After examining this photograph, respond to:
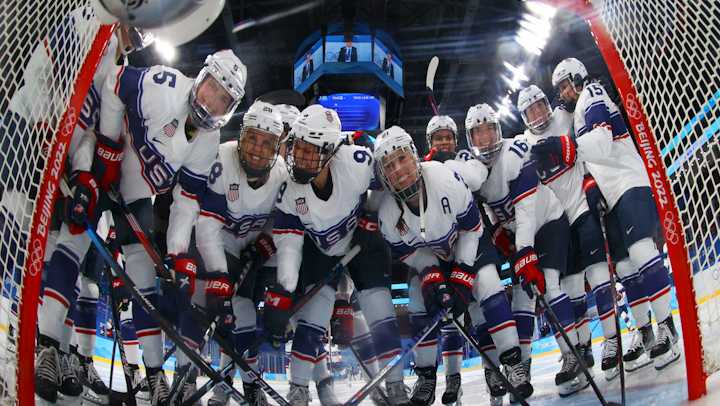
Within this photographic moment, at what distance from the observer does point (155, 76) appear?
2775mm

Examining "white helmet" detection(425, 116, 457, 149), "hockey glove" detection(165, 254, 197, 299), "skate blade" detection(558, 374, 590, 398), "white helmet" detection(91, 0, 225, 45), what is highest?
"white helmet" detection(425, 116, 457, 149)

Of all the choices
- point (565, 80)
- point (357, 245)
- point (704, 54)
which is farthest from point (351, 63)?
point (704, 54)

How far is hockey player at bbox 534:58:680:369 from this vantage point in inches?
121

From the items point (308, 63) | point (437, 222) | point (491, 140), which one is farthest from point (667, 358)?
point (308, 63)

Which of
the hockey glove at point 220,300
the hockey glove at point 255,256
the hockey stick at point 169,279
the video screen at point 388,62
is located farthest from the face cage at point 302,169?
the video screen at point 388,62

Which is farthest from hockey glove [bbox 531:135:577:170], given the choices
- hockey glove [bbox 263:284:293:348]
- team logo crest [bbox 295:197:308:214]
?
hockey glove [bbox 263:284:293:348]

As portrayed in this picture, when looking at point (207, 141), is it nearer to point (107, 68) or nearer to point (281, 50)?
point (107, 68)

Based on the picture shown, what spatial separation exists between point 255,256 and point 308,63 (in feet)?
24.0

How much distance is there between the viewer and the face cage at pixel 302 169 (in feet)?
9.34

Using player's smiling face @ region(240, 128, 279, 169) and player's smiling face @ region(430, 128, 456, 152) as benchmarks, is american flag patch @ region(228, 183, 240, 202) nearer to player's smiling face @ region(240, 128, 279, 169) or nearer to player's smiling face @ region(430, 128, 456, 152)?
player's smiling face @ region(240, 128, 279, 169)

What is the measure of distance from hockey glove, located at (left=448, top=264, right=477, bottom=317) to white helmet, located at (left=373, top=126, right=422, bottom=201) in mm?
431

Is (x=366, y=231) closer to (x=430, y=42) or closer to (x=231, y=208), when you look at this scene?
(x=231, y=208)

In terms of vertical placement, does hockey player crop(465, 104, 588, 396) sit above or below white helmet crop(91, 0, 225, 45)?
below

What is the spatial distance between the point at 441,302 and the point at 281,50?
30.8 feet
